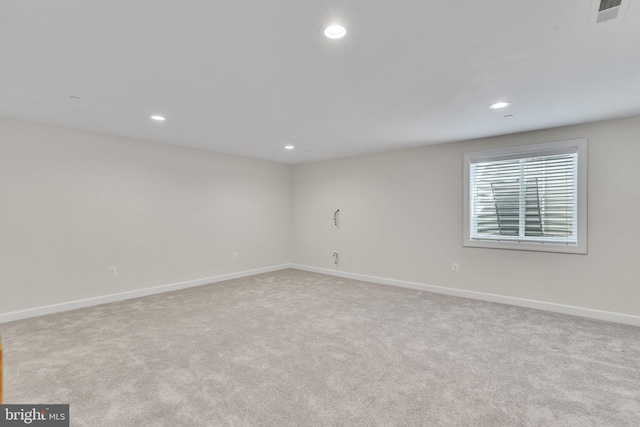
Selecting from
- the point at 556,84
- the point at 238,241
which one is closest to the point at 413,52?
the point at 556,84

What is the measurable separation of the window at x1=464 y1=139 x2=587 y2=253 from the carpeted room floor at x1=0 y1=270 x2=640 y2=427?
937 mm

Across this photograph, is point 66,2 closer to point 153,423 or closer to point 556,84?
point 153,423

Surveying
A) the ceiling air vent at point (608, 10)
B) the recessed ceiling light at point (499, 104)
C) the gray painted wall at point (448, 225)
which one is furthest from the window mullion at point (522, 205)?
the ceiling air vent at point (608, 10)

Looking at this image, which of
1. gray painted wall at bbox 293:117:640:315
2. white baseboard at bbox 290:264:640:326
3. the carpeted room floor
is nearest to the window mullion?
gray painted wall at bbox 293:117:640:315

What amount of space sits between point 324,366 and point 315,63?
2289mm

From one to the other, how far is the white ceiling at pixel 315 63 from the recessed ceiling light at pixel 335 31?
0.04 m

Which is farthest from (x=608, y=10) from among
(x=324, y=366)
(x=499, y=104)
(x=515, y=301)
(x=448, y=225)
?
(x=515, y=301)

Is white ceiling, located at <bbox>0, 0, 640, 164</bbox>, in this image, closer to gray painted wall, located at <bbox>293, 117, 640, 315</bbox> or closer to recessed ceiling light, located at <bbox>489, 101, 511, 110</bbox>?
recessed ceiling light, located at <bbox>489, 101, 511, 110</bbox>

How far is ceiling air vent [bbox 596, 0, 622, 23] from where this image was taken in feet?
4.92

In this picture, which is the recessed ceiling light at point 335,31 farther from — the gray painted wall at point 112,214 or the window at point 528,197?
the gray painted wall at point 112,214

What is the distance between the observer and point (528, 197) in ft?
13.0

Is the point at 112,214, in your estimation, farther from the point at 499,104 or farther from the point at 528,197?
the point at 528,197

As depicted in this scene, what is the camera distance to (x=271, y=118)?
134 inches

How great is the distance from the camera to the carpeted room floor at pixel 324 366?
1.85 metres
